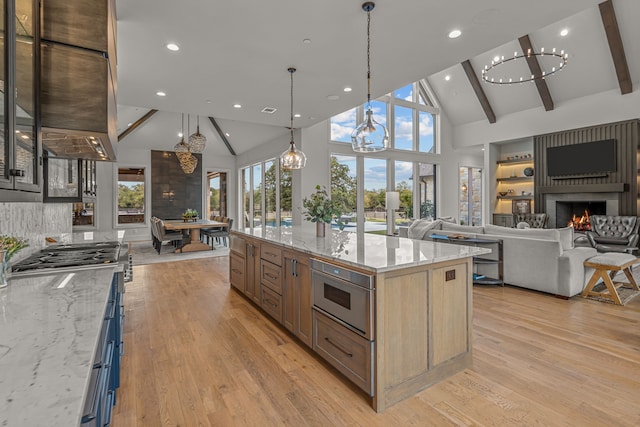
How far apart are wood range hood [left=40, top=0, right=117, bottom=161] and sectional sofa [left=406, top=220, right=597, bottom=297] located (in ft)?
15.7

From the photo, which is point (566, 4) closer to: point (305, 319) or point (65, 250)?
point (305, 319)

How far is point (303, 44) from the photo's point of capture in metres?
3.47

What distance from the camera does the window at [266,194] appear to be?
820 centimetres

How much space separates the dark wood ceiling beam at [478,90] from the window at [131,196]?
1003 centimetres

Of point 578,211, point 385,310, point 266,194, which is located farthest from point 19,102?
point 578,211

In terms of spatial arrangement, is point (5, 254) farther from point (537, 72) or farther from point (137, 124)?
point (537, 72)

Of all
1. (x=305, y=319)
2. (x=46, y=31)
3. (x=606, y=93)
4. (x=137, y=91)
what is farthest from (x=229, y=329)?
(x=606, y=93)

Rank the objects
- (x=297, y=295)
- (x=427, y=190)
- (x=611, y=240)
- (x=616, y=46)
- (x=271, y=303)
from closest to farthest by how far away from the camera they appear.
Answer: (x=297, y=295), (x=271, y=303), (x=616, y=46), (x=611, y=240), (x=427, y=190)

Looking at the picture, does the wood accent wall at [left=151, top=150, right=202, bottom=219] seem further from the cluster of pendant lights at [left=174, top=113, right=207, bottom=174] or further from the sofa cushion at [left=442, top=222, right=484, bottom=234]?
the sofa cushion at [left=442, top=222, right=484, bottom=234]

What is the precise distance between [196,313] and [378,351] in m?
2.48

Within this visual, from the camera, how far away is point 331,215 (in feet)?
10.8

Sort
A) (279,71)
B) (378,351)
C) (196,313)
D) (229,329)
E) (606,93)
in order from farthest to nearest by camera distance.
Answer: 1. (606,93)
2. (279,71)
3. (196,313)
4. (229,329)
5. (378,351)

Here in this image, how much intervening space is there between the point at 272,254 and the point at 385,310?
5.11 feet

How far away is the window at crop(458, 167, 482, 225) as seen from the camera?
10727 millimetres
